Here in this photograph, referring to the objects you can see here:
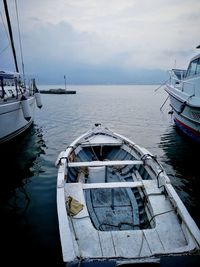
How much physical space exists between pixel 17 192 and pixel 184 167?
821 centimetres

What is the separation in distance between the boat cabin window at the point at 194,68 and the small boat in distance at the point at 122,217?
8970 mm

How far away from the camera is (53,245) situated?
593cm

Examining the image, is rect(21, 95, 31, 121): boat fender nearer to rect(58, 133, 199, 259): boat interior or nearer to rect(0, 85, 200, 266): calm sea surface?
rect(0, 85, 200, 266): calm sea surface

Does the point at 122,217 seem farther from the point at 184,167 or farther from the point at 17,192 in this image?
the point at 184,167

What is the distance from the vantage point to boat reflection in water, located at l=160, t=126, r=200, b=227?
27.8 feet

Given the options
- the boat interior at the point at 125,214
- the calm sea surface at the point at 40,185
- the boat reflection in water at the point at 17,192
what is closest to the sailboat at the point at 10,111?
the boat reflection in water at the point at 17,192

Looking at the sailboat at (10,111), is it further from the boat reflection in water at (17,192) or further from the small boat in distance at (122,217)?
the small boat in distance at (122,217)

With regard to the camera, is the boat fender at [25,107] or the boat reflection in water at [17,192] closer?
the boat reflection in water at [17,192]

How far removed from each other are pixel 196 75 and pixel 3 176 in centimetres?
1284

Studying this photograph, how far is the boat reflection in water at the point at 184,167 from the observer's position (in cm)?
849

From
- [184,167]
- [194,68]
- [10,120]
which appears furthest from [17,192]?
[194,68]

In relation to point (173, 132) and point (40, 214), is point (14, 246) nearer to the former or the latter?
point (40, 214)

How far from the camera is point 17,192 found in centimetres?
887

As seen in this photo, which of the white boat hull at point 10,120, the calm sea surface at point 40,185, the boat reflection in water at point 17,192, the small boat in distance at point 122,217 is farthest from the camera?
the white boat hull at point 10,120
